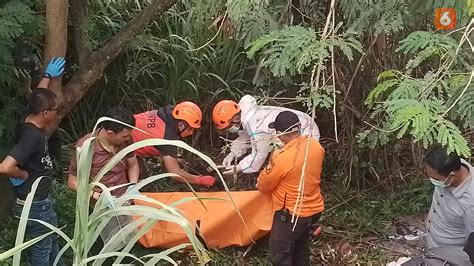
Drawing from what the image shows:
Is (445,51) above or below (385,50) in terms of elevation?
above

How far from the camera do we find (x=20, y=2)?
4.17 m

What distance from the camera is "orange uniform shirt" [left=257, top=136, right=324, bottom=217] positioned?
373cm

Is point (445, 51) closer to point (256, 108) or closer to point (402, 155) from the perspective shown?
point (256, 108)

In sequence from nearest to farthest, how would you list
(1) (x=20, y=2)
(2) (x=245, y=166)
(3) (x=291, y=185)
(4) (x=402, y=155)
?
1. (3) (x=291, y=185)
2. (1) (x=20, y=2)
3. (2) (x=245, y=166)
4. (4) (x=402, y=155)

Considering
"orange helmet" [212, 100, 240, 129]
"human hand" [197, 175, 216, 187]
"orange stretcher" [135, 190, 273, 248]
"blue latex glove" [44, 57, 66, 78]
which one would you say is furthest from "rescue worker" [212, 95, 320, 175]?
"blue latex glove" [44, 57, 66, 78]

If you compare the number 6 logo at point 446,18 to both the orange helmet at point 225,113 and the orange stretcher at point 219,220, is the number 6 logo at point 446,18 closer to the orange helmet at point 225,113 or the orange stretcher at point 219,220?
the orange stretcher at point 219,220

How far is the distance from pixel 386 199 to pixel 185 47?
208 centimetres

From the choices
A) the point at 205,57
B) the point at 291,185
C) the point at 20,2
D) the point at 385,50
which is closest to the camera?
the point at 291,185

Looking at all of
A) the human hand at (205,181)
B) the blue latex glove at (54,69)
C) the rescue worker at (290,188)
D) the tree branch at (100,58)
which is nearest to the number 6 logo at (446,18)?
the rescue worker at (290,188)

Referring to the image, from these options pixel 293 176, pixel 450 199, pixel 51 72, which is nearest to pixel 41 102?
pixel 51 72

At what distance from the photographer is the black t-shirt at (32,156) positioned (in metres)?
3.53

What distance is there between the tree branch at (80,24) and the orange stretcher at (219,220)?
1.04 m

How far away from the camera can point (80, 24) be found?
4527 millimetres

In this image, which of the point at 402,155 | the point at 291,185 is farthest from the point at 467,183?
the point at 402,155
